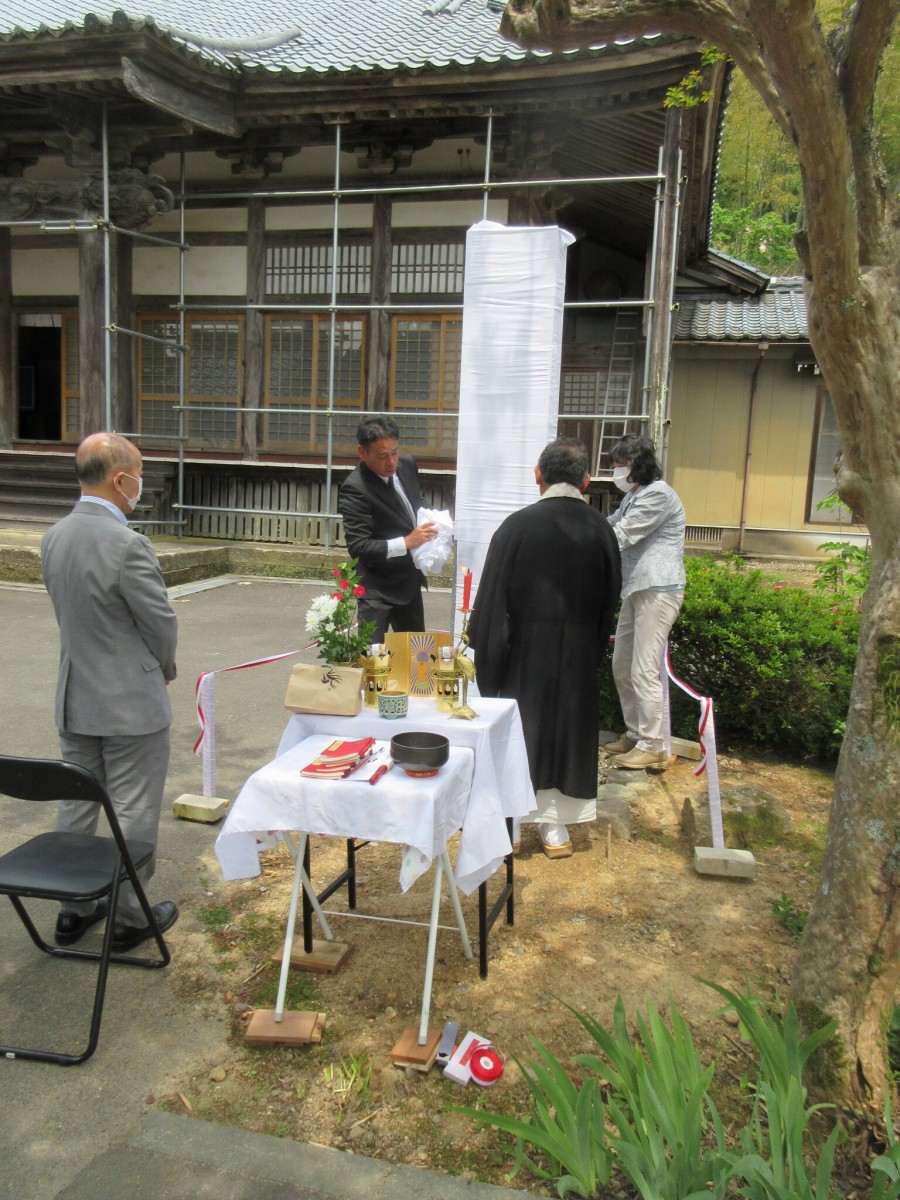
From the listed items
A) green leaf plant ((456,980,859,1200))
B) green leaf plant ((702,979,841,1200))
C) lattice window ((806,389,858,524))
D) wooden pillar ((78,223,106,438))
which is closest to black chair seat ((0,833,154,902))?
green leaf plant ((456,980,859,1200))

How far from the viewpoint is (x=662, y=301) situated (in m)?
9.81

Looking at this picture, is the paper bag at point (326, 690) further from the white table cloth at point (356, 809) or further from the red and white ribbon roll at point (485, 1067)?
the red and white ribbon roll at point (485, 1067)

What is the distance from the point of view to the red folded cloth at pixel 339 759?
2730 millimetres

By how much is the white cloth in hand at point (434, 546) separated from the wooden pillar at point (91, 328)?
23.4 feet

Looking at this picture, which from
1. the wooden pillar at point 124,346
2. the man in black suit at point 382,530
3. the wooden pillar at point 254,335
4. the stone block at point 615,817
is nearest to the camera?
the stone block at point 615,817

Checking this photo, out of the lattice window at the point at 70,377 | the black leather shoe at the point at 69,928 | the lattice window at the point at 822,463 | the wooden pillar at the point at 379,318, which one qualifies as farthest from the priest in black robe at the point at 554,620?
the lattice window at the point at 822,463

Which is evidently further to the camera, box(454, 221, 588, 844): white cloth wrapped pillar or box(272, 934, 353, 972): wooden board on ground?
box(454, 221, 588, 844): white cloth wrapped pillar

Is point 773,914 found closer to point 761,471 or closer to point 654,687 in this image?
point 654,687

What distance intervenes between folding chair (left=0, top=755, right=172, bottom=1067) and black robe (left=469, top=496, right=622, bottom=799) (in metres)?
1.79

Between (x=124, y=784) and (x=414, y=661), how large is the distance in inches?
45.5

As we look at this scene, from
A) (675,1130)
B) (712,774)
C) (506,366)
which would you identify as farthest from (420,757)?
(506,366)

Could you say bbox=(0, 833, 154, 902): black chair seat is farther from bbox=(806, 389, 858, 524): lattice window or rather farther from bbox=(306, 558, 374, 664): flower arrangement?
bbox=(806, 389, 858, 524): lattice window

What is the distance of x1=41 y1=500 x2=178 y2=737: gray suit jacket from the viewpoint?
3.04 metres

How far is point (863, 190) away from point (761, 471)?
12902mm
